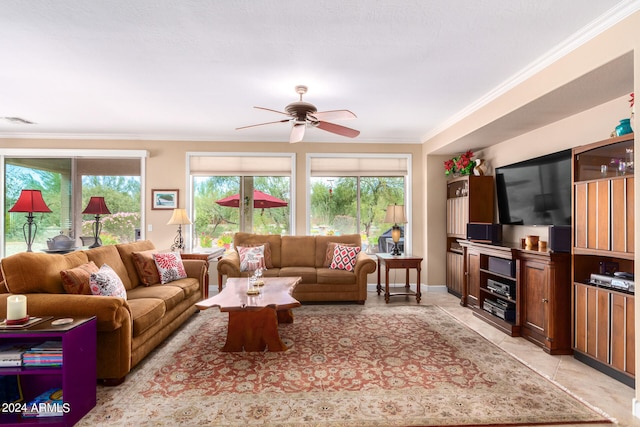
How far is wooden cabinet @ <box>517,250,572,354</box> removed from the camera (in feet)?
10.0

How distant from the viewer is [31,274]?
251 centimetres

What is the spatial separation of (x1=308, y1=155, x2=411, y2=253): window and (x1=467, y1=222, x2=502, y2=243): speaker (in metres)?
1.48

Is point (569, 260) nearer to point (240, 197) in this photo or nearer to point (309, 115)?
point (309, 115)

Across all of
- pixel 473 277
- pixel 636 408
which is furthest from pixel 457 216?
pixel 636 408

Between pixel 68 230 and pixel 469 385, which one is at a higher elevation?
pixel 68 230

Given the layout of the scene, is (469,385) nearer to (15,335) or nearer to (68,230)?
(15,335)

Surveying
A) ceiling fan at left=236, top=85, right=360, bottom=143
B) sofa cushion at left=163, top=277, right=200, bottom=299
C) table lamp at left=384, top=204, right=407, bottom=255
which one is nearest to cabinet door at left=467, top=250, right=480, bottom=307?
table lamp at left=384, top=204, right=407, bottom=255

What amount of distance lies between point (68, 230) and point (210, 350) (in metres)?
4.11

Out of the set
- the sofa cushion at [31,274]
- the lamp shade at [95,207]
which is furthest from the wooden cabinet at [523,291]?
Answer: the lamp shade at [95,207]

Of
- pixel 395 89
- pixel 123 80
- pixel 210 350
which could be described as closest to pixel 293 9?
pixel 395 89

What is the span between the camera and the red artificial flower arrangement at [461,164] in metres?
5.00

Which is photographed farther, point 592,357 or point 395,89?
point 395,89

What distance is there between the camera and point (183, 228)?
18.4ft

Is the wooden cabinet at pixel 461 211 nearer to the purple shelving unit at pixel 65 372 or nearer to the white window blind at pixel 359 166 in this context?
the white window blind at pixel 359 166
